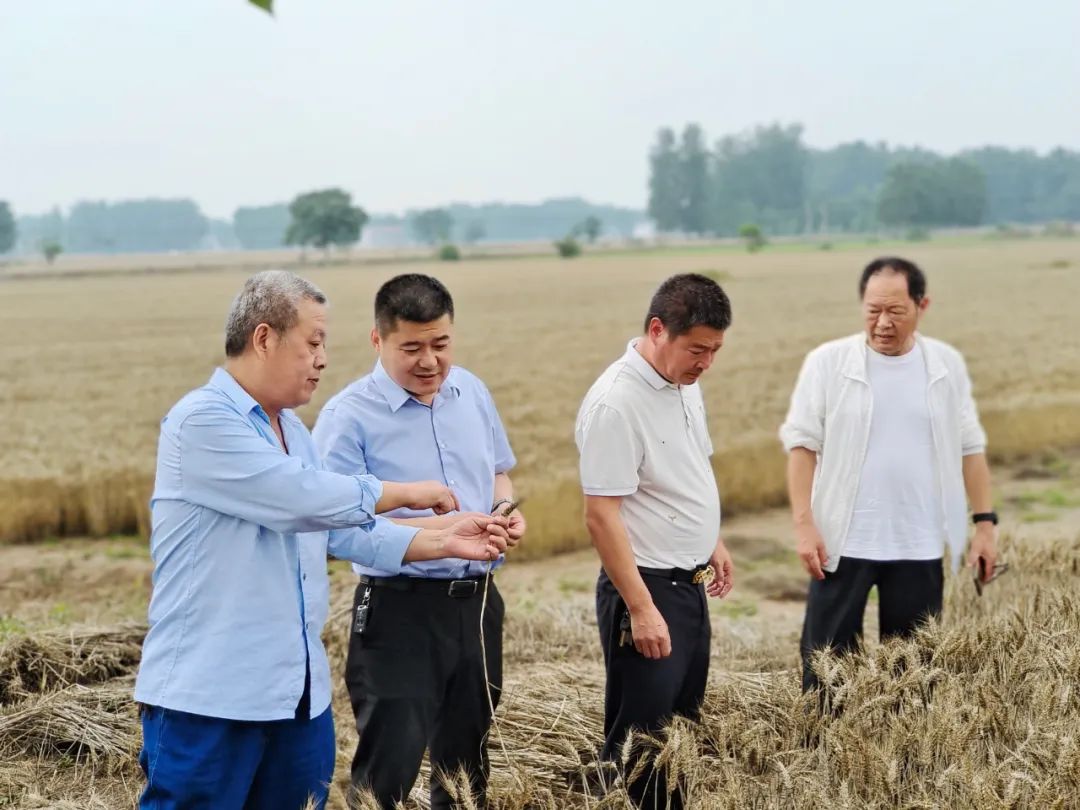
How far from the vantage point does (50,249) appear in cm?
8150

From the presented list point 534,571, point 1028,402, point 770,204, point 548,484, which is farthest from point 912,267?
point 770,204

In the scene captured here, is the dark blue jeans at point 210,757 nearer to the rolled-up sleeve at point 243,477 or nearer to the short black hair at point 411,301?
the rolled-up sleeve at point 243,477

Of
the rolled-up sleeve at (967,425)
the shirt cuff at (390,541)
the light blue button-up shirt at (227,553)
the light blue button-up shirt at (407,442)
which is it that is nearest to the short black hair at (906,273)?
the rolled-up sleeve at (967,425)

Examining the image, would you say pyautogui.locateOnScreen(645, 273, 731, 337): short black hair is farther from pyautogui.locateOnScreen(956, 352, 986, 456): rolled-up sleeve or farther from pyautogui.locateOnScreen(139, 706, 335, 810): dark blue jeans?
pyautogui.locateOnScreen(956, 352, 986, 456): rolled-up sleeve

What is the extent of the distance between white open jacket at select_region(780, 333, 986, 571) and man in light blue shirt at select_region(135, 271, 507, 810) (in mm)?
2360

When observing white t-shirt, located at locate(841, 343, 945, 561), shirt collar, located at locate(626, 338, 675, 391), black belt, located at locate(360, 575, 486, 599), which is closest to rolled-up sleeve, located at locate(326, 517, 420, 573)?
black belt, located at locate(360, 575, 486, 599)

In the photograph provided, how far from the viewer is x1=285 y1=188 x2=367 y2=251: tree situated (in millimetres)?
94438

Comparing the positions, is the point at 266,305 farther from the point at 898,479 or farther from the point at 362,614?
the point at 898,479

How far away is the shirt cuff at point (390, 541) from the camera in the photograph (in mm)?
3221

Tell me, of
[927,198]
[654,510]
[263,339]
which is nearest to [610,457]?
[654,510]

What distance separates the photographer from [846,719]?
3156 millimetres

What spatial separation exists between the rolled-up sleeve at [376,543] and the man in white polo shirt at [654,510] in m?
0.68

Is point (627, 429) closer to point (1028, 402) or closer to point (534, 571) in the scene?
point (534, 571)

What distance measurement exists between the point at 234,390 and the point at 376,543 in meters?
0.62
